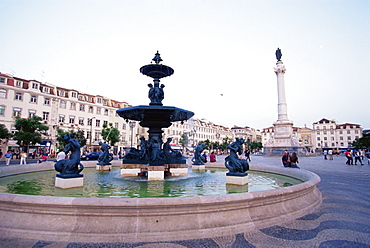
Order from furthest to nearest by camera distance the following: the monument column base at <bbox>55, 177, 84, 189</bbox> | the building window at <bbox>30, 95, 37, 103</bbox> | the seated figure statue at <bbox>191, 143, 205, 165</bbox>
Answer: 1. the building window at <bbox>30, 95, 37, 103</bbox>
2. the seated figure statue at <bbox>191, 143, 205, 165</bbox>
3. the monument column base at <bbox>55, 177, 84, 189</bbox>

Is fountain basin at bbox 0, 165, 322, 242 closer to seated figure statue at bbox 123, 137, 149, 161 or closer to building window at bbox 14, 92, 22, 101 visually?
seated figure statue at bbox 123, 137, 149, 161

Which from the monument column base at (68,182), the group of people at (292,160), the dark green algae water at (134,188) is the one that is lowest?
the dark green algae water at (134,188)

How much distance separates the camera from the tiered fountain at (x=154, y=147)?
9.41 meters

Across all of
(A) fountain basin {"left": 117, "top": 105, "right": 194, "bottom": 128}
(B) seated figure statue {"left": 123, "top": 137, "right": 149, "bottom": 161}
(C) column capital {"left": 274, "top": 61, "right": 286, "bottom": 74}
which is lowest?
(B) seated figure statue {"left": 123, "top": 137, "right": 149, "bottom": 161}

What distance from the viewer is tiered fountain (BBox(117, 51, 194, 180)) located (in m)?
9.41

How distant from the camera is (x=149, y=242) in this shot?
3.54 metres

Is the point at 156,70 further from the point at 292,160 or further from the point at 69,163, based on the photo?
the point at 292,160

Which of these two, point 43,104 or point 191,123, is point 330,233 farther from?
point 191,123

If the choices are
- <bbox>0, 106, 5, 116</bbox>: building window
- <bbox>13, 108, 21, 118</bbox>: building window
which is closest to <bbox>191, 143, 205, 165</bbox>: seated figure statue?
<bbox>13, 108, 21, 118</bbox>: building window

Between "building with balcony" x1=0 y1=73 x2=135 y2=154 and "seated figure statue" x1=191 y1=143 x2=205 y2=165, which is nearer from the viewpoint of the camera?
"seated figure statue" x1=191 y1=143 x2=205 y2=165

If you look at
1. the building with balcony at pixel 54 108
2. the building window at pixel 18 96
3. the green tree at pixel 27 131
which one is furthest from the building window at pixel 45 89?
the green tree at pixel 27 131

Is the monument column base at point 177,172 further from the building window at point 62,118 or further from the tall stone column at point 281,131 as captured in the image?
the building window at point 62,118

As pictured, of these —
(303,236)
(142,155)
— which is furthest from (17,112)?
(303,236)

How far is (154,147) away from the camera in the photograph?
10.2 metres
